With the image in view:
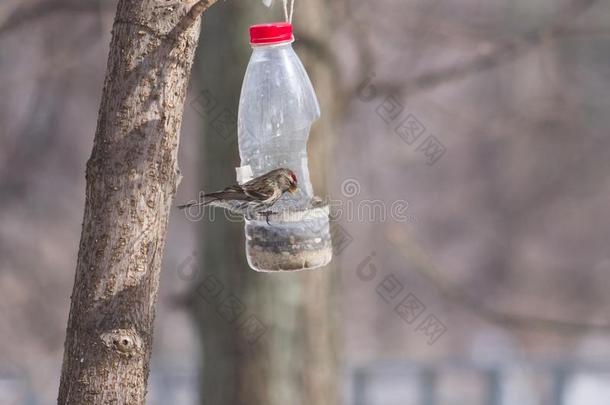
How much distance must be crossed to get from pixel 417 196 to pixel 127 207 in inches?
477

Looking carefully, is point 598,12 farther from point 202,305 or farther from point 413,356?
point 202,305

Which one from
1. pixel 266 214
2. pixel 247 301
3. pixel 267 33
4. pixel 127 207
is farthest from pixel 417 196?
pixel 127 207

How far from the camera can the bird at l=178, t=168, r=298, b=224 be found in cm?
353

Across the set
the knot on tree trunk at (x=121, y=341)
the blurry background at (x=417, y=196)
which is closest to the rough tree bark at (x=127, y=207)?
the knot on tree trunk at (x=121, y=341)

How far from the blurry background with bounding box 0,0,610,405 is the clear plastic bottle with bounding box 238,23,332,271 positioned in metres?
1.63

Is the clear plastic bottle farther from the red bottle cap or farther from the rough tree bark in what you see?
the rough tree bark

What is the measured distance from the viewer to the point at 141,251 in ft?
9.12

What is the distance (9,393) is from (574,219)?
353 inches

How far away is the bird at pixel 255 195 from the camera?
3.53 m

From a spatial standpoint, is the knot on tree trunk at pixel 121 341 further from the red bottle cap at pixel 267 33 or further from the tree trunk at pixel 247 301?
the tree trunk at pixel 247 301

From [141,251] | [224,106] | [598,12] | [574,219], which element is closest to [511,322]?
[224,106]

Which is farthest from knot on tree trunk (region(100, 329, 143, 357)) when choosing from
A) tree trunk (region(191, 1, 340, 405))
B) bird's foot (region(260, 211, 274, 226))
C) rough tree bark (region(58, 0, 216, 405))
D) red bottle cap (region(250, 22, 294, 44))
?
tree trunk (region(191, 1, 340, 405))

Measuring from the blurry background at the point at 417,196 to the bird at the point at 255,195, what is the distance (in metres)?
2.34

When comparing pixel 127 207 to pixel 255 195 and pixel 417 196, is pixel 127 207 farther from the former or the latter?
pixel 417 196
